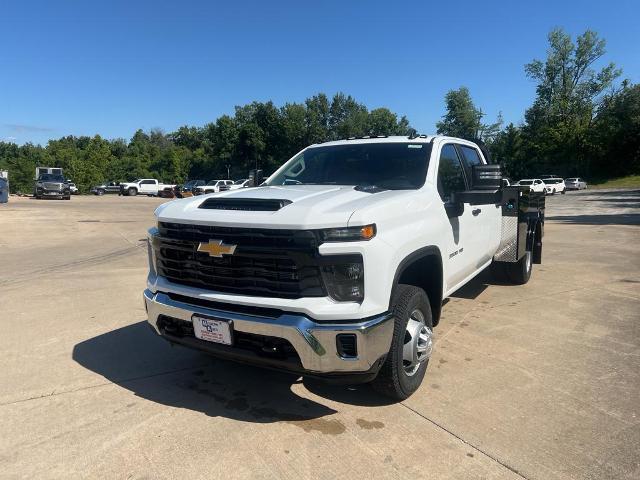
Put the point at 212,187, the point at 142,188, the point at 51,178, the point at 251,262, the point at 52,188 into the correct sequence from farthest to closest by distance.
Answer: the point at 142,188, the point at 212,187, the point at 51,178, the point at 52,188, the point at 251,262

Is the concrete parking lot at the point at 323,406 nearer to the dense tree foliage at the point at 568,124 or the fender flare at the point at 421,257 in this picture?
the fender flare at the point at 421,257

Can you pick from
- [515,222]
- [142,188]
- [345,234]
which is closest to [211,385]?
[345,234]

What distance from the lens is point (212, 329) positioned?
315cm

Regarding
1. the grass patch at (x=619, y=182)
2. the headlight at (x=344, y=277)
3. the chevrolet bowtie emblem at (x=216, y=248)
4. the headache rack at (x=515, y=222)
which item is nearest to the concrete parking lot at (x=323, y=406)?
the headache rack at (x=515, y=222)

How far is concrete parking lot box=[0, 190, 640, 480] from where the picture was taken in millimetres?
2793

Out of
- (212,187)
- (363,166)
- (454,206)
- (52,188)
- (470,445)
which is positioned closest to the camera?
(470,445)

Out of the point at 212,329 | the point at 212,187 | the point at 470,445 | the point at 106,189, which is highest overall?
the point at 212,329

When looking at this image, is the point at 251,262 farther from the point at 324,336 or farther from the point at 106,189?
the point at 106,189

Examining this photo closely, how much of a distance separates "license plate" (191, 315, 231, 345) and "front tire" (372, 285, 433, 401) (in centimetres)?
107

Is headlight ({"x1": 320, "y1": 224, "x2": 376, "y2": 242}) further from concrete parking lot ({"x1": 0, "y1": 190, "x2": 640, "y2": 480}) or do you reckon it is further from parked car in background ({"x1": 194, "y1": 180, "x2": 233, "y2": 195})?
parked car in background ({"x1": 194, "y1": 180, "x2": 233, "y2": 195})

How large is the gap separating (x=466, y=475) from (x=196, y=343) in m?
1.88

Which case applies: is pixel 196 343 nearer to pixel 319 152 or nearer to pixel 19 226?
pixel 319 152

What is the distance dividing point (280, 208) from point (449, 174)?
208cm

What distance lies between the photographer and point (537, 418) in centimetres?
329
